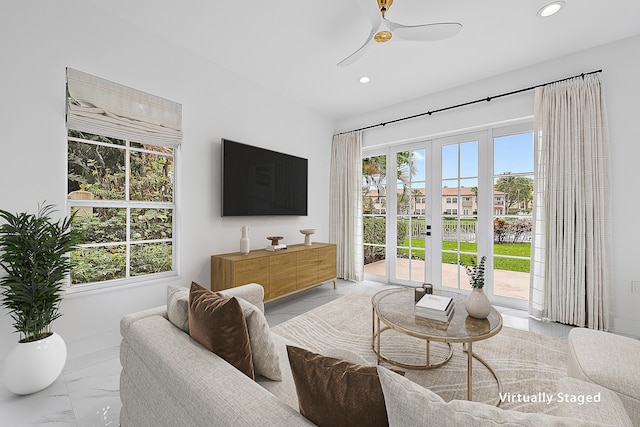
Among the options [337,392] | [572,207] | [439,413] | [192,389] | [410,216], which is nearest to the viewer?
[439,413]

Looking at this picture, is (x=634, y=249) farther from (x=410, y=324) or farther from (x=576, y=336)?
(x=410, y=324)

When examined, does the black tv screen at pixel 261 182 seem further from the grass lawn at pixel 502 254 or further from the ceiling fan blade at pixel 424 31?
the grass lawn at pixel 502 254

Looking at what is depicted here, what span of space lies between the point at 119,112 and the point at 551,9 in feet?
12.0

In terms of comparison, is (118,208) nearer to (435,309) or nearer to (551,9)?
(435,309)

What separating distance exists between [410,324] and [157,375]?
1333mm

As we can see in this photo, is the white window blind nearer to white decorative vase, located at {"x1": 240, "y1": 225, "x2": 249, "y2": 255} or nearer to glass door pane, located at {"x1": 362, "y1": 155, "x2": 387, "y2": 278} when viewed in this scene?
white decorative vase, located at {"x1": 240, "y1": 225, "x2": 249, "y2": 255}

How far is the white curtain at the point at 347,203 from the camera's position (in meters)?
4.45

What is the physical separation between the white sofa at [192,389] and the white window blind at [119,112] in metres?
1.76

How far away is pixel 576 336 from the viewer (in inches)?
61.3

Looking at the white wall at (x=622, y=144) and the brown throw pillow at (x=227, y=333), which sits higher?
the white wall at (x=622, y=144)

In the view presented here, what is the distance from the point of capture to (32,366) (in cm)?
166

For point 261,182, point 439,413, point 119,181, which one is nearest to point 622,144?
point 439,413

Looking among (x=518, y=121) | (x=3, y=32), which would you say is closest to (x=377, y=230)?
(x=518, y=121)

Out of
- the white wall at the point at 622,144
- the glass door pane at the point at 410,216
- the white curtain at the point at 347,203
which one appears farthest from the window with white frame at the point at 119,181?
the white wall at the point at 622,144
